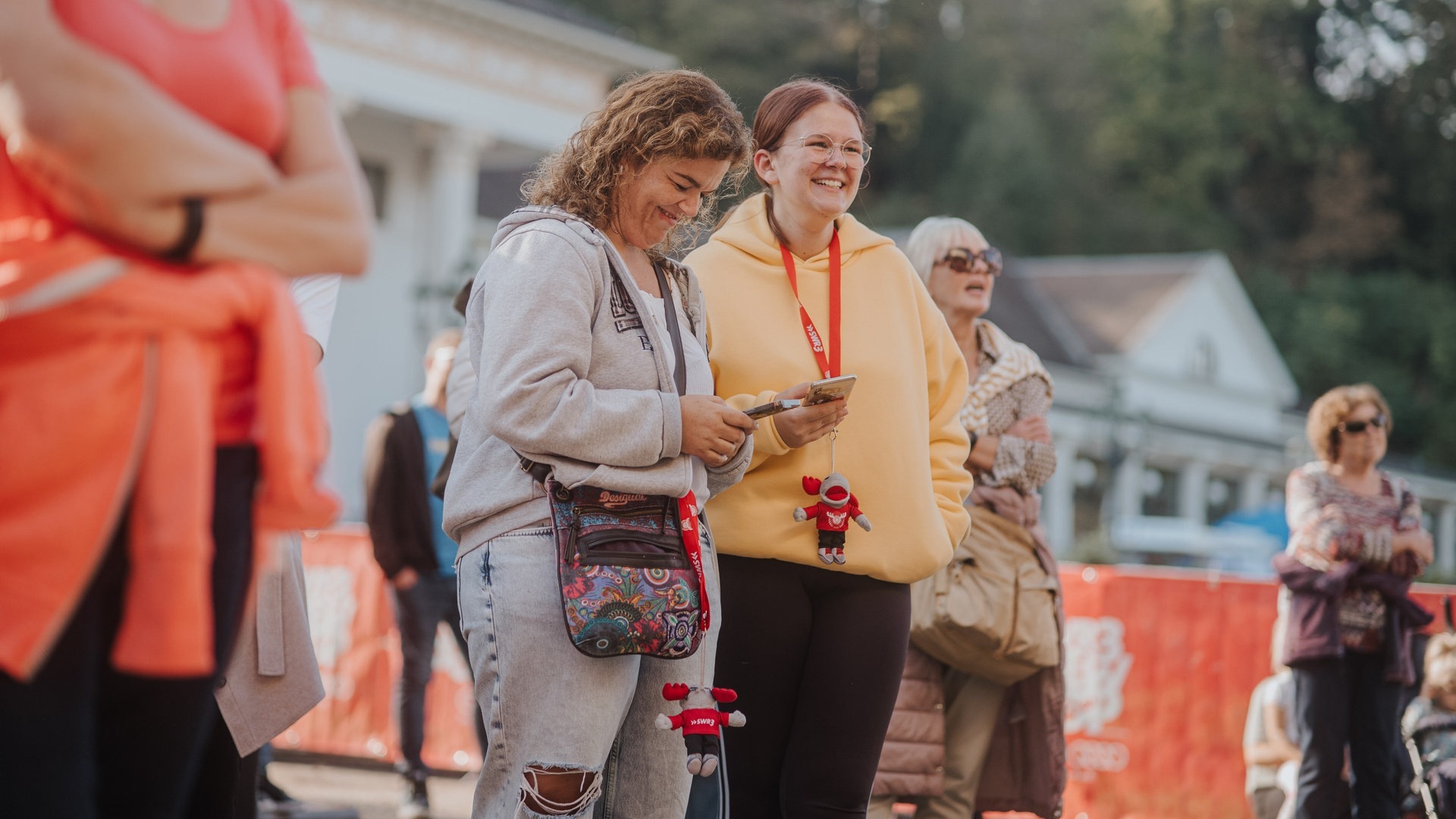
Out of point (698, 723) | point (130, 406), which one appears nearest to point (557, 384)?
point (698, 723)

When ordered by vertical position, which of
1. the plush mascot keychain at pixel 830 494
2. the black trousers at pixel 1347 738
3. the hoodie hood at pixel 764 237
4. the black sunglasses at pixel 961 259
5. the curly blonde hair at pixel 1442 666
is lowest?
the black trousers at pixel 1347 738

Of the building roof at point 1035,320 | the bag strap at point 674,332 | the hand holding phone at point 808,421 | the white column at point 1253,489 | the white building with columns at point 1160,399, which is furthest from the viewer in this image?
the white column at point 1253,489

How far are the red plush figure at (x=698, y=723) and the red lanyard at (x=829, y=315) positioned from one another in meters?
0.93

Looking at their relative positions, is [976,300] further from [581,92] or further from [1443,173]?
[1443,173]

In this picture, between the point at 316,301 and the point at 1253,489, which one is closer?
the point at 316,301

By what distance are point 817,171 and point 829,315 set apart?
1.23ft

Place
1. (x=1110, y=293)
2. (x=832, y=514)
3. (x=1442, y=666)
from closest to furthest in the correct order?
(x=832, y=514), (x=1442, y=666), (x=1110, y=293)

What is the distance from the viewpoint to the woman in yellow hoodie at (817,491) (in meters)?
3.73

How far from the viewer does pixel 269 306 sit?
2047 millimetres

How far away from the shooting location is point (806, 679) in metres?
3.76

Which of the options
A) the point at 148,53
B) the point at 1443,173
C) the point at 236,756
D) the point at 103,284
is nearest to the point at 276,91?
the point at 148,53

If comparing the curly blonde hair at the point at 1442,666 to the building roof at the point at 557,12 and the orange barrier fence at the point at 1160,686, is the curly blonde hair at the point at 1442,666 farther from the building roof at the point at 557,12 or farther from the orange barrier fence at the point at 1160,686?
the building roof at the point at 557,12

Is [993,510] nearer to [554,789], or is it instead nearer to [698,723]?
[698,723]

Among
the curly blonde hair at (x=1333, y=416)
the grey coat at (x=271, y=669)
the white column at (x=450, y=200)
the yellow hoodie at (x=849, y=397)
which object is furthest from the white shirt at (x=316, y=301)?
the white column at (x=450, y=200)
